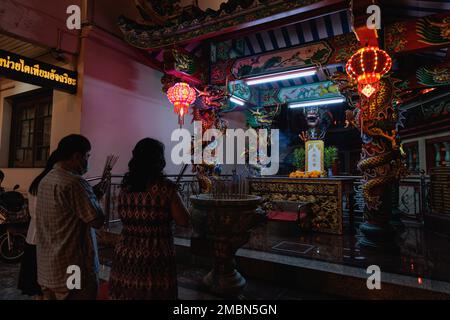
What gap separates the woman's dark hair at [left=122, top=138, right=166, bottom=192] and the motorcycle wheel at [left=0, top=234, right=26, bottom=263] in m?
3.97

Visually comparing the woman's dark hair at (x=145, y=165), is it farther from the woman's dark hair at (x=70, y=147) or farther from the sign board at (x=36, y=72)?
the sign board at (x=36, y=72)

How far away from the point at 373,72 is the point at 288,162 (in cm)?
1106

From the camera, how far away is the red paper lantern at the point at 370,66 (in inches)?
154

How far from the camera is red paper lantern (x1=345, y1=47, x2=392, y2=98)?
3.92 m

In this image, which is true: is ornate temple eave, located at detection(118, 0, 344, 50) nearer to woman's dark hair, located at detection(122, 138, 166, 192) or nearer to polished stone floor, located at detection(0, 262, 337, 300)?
woman's dark hair, located at detection(122, 138, 166, 192)

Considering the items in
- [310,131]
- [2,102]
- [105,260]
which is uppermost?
[2,102]

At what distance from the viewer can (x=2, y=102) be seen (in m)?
7.21

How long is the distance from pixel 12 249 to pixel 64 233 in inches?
145

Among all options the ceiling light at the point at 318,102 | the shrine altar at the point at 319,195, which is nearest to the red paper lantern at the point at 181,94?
the shrine altar at the point at 319,195

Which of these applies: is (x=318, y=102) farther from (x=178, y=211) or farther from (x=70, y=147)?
(x=70, y=147)

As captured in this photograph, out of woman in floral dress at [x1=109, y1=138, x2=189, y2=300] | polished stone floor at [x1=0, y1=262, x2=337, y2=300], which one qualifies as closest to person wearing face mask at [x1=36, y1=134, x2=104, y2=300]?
woman in floral dress at [x1=109, y1=138, x2=189, y2=300]

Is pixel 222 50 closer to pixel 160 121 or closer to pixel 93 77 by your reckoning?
pixel 160 121

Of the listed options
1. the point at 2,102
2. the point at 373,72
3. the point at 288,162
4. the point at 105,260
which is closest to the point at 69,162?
the point at 105,260

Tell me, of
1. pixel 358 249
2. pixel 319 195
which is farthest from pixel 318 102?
pixel 358 249
